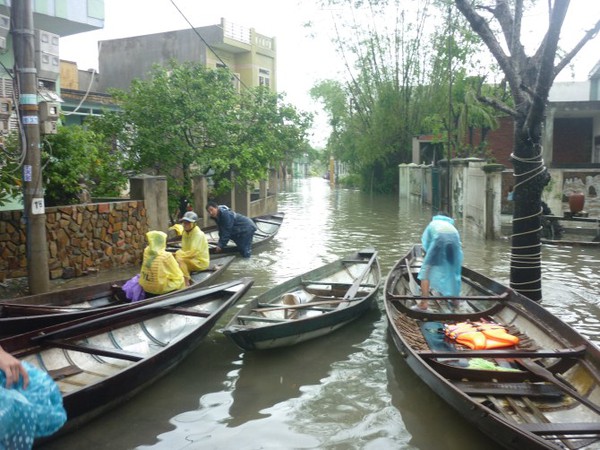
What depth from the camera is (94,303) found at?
7.09m

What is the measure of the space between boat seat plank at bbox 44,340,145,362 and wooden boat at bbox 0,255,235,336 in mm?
623

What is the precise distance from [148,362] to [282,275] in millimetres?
5897

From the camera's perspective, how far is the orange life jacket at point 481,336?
5.44 metres

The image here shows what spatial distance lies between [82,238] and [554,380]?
333 inches

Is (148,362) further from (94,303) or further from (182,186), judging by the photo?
(182,186)

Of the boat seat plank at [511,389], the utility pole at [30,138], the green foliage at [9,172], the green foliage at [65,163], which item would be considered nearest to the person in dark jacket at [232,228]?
the green foliage at [65,163]

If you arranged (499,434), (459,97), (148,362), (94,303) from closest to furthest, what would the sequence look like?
(499,434), (148,362), (94,303), (459,97)

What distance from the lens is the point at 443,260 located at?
23.1 ft

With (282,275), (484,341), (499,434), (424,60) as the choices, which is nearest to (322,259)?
(282,275)

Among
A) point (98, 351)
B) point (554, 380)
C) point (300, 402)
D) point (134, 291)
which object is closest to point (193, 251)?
point (134, 291)

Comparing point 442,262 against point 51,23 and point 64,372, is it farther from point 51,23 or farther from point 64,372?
point 51,23

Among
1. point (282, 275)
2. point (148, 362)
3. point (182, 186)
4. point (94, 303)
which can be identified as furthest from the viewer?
point (182, 186)

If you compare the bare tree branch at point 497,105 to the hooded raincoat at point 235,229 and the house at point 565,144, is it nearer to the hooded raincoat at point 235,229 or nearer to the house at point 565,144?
the hooded raincoat at point 235,229

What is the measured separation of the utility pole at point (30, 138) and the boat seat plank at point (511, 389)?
19.2ft
